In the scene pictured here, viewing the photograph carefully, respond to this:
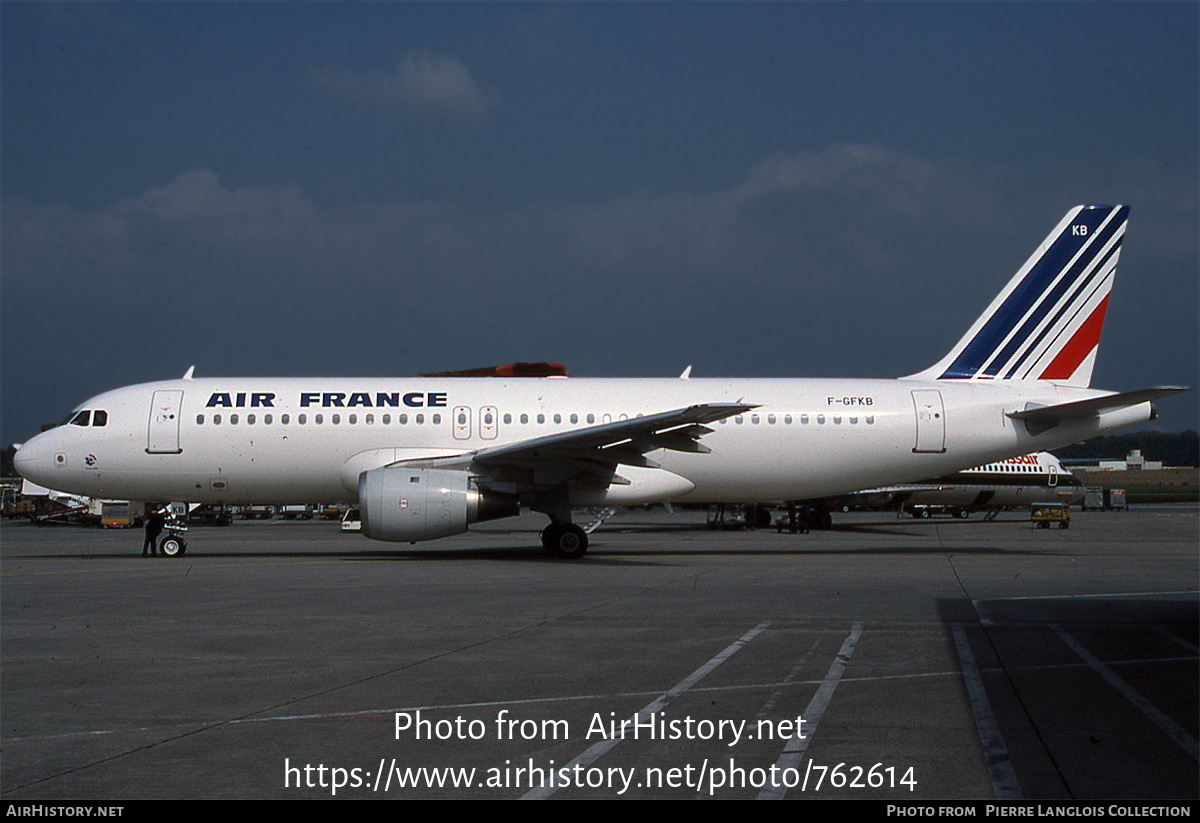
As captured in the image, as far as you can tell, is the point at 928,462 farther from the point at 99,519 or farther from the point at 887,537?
the point at 99,519

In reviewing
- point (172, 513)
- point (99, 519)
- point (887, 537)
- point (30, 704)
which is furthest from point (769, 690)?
point (99, 519)

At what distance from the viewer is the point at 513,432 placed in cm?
2159

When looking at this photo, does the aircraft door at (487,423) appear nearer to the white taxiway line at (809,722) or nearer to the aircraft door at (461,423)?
the aircraft door at (461,423)

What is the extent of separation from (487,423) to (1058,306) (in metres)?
13.3

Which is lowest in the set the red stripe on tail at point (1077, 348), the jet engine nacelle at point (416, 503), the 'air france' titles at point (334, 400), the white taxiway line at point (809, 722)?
the white taxiway line at point (809, 722)

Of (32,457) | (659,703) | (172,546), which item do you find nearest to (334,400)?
(172,546)

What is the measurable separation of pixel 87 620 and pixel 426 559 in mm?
9530

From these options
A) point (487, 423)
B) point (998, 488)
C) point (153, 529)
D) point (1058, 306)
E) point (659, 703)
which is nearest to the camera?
point (659, 703)

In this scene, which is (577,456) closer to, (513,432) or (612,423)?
(612,423)

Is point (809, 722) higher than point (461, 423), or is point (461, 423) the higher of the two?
point (461, 423)

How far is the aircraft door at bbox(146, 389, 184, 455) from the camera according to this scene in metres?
20.7

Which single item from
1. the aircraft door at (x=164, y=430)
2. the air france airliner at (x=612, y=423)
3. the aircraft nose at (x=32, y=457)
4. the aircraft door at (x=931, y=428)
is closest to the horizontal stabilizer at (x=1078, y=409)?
the air france airliner at (x=612, y=423)

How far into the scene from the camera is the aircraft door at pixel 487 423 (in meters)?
21.4

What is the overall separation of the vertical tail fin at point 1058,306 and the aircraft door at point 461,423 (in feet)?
37.1
